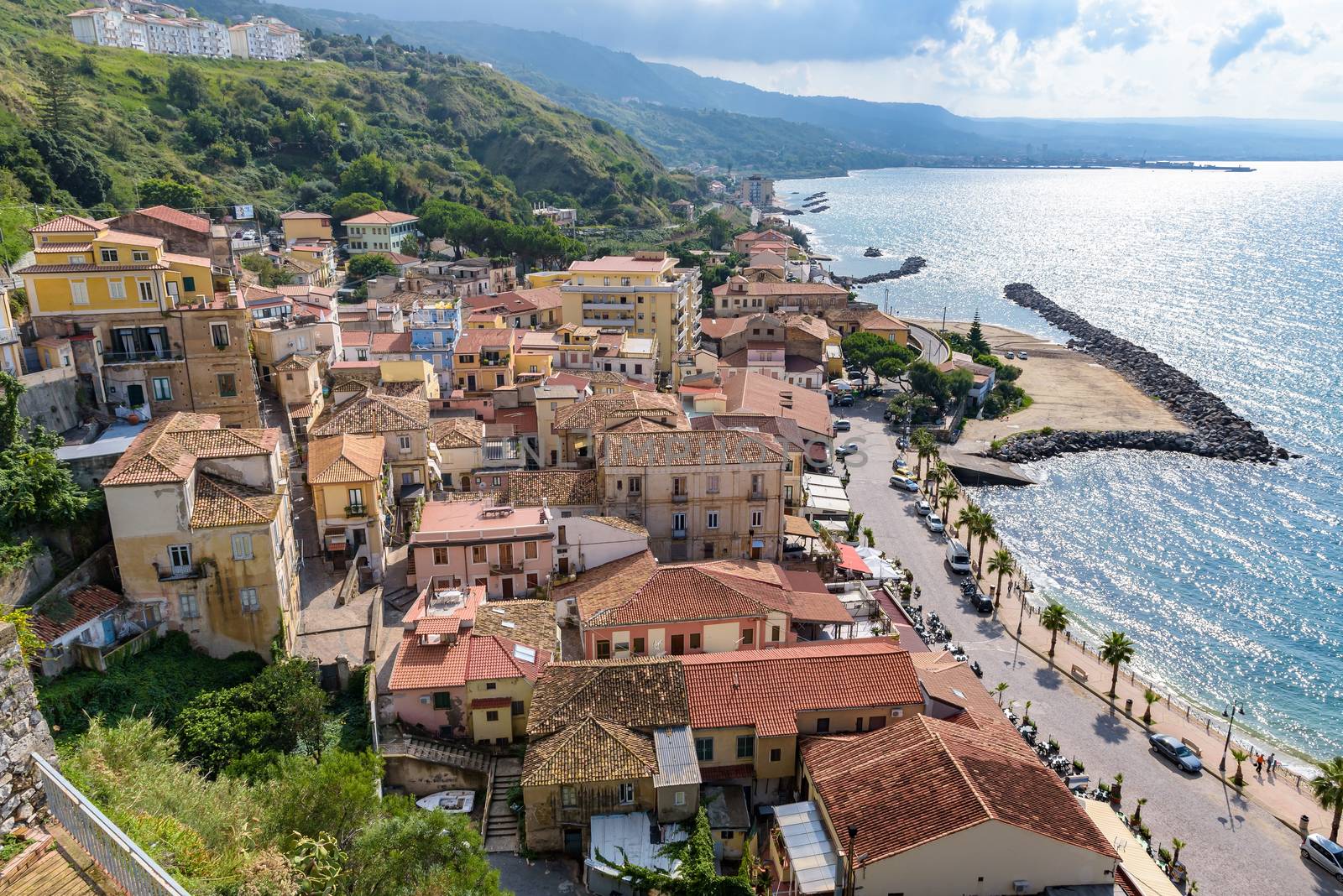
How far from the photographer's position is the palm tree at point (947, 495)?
52438 mm

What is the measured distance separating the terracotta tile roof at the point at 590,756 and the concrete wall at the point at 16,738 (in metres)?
14.7

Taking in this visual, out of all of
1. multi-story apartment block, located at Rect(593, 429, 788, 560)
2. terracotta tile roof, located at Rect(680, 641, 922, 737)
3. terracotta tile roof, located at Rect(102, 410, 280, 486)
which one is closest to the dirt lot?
multi-story apartment block, located at Rect(593, 429, 788, 560)

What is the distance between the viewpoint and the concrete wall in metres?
10.1

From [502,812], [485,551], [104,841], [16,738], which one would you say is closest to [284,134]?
[485,551]

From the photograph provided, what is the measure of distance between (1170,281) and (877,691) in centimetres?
14089

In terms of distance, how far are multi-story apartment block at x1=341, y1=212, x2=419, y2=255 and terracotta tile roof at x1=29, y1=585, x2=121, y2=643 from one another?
72279mm

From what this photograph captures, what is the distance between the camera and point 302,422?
41375 millimetres

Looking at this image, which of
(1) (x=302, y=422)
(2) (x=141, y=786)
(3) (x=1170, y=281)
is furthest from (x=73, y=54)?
(3) (x=1170, y=281)

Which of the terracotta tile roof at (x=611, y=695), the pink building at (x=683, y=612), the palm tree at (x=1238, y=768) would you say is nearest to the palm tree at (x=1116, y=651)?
the palm tree at (x=1238, y=768)

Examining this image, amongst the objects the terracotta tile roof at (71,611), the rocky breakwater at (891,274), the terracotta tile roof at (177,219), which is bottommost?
the rocky breakwater at (891,274)

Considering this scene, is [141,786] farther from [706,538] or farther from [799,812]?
[706,538]

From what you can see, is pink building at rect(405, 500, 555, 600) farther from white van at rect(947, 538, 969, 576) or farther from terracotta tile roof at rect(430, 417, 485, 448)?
white van at rect(947, 538, 969, 576)

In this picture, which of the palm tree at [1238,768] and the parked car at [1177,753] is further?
the parked car at [1177,753]

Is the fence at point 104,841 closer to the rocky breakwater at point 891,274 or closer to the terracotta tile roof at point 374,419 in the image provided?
the terracotta tile roof at point 374,419
